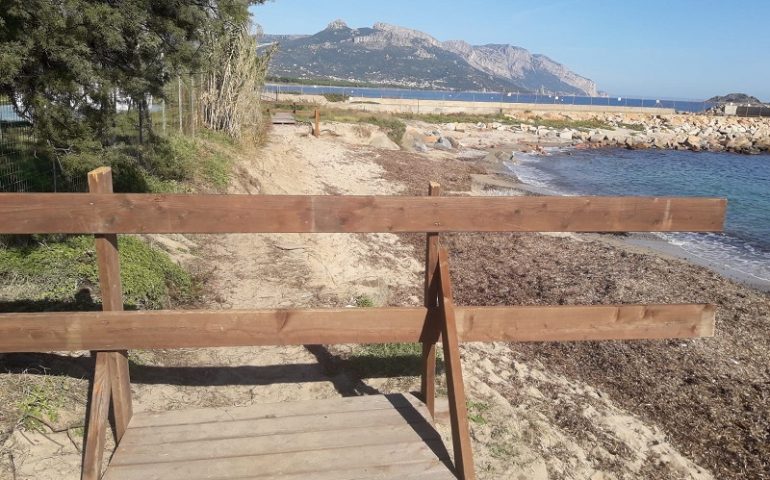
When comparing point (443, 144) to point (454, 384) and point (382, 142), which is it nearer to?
point (382, 142)

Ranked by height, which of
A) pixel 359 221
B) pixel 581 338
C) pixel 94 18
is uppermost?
pixel 94 18

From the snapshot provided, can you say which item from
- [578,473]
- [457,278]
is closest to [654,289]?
[457,278]

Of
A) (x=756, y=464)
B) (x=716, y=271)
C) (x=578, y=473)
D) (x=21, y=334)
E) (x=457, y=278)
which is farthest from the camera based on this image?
(x=716, y=271)

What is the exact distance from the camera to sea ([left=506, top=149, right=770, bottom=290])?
13.4 meters

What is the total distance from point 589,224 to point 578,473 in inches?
66.3

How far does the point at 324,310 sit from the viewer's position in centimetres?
343

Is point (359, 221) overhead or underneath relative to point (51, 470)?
overhead

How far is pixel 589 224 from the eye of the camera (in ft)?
11.4

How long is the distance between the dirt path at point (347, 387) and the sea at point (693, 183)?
26.8ft

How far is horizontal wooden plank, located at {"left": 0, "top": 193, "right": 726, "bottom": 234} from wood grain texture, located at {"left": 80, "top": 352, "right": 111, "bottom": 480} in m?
0.80

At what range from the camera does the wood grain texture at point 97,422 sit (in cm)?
297

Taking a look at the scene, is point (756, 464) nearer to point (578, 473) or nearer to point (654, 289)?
point (578, 473)

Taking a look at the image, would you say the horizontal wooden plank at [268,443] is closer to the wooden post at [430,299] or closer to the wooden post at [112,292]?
the wooden post at [112,292]

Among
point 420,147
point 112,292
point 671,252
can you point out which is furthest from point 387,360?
point 420,147
